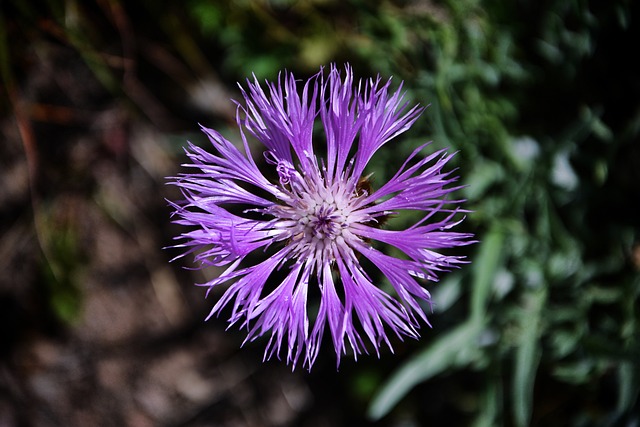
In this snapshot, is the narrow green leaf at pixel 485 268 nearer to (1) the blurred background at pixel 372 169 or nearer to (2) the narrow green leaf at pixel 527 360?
(1) the blurred background at pixel 372 169

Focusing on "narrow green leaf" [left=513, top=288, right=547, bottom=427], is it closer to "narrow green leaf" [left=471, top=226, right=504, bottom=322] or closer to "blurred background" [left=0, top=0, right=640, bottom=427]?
"blurred background" [left=0, top=0, right=640, bottom=427]

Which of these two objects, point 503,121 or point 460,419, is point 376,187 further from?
point 460,419

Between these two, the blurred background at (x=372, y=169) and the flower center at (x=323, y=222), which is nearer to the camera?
the flower center at (x=323, y=222)

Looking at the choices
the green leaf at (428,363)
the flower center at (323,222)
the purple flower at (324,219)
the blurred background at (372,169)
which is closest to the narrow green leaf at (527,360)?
the blurred background at (372,169)

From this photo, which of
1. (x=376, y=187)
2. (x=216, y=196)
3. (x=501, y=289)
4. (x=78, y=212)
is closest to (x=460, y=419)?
(x=501, y=289)

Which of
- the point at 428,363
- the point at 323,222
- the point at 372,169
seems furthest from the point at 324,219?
the point at 428,363

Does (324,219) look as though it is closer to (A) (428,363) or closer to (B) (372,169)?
(B) (372,169)

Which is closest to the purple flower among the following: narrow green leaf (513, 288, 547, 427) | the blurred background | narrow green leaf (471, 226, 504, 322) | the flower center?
the flower center
